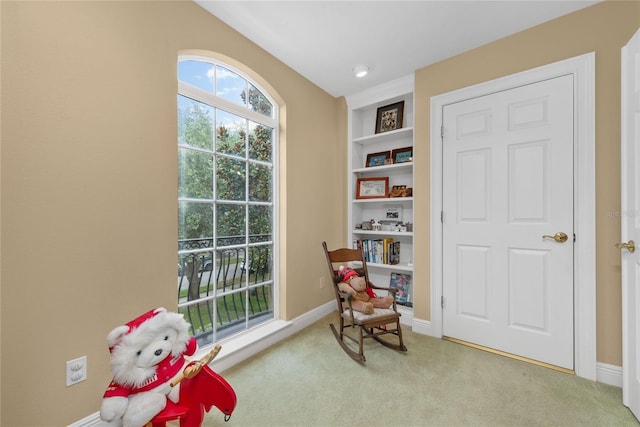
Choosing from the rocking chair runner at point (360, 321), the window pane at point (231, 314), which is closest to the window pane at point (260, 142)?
the rocking chair runner at point (360, 321)

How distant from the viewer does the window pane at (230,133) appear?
6.59 feet

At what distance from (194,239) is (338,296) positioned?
49.1 inches

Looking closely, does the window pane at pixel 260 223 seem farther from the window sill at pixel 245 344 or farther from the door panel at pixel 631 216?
the door panel at pixel 631 216

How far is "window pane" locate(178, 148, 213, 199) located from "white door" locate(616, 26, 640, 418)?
261cm

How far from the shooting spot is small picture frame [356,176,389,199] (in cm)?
294

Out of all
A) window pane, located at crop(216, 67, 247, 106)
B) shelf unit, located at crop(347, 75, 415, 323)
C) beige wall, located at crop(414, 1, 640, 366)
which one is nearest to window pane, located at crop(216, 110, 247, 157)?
window pane, located at crop(216, 67, 247, 106)

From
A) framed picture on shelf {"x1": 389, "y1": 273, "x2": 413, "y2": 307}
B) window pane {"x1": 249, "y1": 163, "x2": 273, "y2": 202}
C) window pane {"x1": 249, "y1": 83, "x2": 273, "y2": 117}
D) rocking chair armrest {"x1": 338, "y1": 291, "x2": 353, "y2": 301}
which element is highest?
window pane {"x1": 249, "y1": 83, "x2": 273, "y2": 117}

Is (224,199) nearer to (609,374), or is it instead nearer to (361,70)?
(361,70)

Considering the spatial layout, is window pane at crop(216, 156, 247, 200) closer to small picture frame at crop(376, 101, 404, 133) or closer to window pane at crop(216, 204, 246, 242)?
window pane at crop(216, 204, 246, 242)

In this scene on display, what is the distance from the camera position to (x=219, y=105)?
196cm

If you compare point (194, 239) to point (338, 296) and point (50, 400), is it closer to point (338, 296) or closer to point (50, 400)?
point (50, 400)

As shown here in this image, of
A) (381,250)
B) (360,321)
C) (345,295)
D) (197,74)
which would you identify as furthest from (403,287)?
(197,74)

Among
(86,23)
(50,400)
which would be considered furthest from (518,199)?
(50,400)

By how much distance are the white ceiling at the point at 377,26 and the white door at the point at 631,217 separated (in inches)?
26.9
